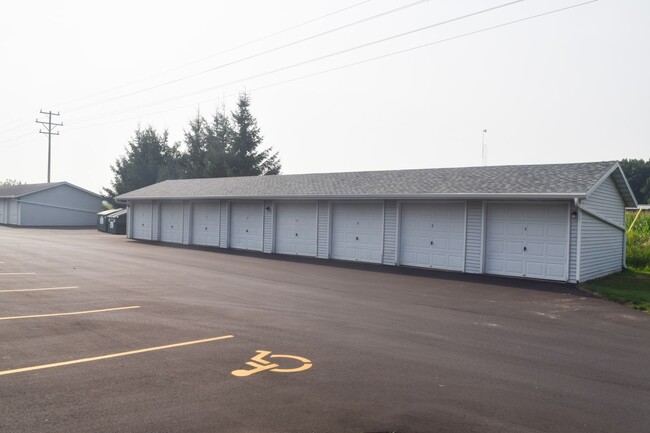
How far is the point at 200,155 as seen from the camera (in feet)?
190

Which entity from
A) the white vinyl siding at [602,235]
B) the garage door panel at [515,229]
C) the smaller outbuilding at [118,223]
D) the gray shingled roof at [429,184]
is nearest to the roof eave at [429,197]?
the gray shingled roof at [429,184]

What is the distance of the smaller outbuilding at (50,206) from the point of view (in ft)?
160

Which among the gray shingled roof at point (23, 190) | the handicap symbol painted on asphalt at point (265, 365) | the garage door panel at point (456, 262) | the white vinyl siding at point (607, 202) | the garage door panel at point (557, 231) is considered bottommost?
the handicap symbol painted on asphalt at point (265, 365)

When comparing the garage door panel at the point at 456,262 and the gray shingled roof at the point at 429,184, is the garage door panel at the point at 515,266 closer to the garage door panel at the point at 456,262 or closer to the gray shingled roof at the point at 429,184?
the garage door panel at the point at 456,262

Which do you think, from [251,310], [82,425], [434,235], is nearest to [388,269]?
[434,235]

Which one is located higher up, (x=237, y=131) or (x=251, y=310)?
(x=237, y=131)

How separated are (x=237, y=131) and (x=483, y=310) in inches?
1827

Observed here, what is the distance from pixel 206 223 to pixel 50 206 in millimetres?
28774

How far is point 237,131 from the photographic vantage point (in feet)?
A: 179

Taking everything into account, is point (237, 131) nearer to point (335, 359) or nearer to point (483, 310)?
point (483, 310)

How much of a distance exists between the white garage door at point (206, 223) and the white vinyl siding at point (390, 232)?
11320 mm

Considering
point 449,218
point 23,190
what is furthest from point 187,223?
point 23,190

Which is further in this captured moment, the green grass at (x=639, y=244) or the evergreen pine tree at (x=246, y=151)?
the evergreen pine tree at (x=246, y=151)

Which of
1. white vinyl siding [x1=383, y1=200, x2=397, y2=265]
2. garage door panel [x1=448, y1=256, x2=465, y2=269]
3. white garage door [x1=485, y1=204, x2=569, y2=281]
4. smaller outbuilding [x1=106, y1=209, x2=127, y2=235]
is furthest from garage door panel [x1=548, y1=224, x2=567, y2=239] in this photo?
smaller outbuilding [x1=106, y1=209, x2=127, y2=235]
